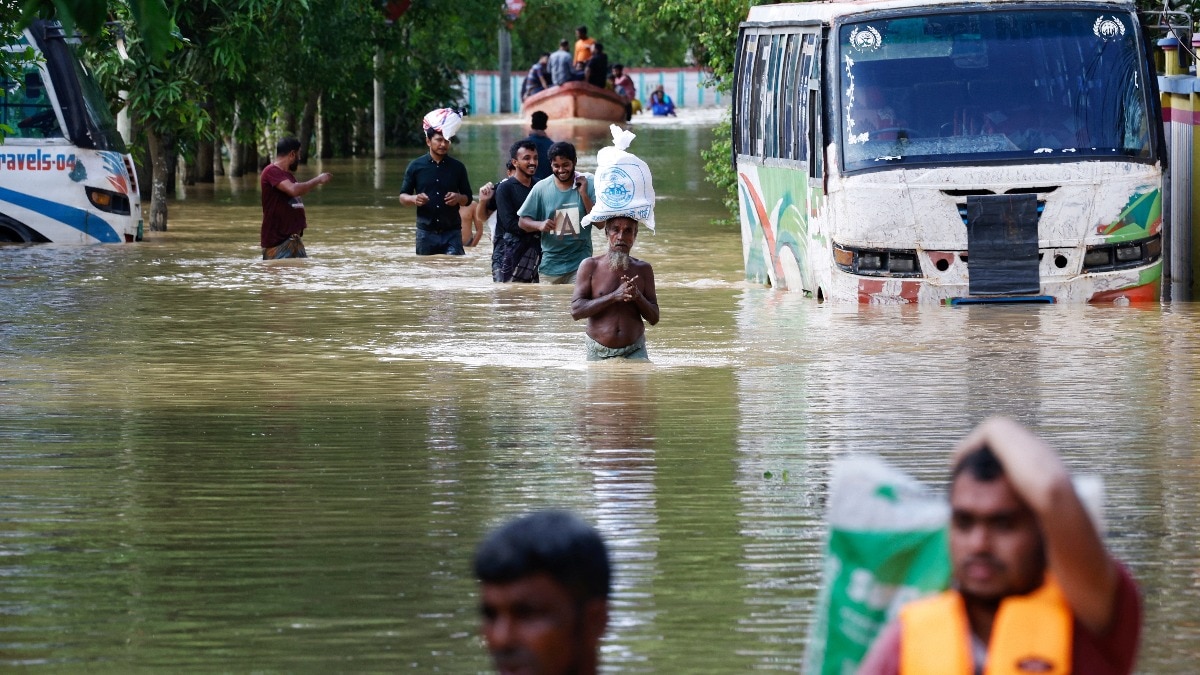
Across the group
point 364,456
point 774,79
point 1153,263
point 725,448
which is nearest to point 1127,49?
point 1153,263

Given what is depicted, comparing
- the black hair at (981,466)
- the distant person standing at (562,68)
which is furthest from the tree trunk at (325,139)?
the black hair at (981,466)

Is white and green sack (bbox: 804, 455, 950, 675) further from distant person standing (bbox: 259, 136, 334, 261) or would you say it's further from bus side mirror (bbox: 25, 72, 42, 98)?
bus side mirror (bbox: 25, 72, 42, 98)

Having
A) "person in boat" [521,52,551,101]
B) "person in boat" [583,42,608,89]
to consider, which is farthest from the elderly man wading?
"person in boat" [521,52,551,101]

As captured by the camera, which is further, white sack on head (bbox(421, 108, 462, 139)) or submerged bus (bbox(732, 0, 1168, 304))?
white sack on head (bbox(421, 108, 462, 139))

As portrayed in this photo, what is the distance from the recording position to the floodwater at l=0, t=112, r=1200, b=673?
231 inches

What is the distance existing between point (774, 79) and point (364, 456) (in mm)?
9111

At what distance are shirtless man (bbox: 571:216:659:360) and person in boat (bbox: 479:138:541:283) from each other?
4.62 meters

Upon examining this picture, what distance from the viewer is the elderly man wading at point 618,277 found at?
35.7 feet

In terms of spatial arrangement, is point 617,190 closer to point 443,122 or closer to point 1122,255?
point 1122,255

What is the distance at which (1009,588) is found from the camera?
3080 mm

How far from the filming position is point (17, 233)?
2080 centimetres

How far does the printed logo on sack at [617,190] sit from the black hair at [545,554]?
808cm

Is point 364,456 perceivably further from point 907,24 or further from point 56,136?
point 56,136

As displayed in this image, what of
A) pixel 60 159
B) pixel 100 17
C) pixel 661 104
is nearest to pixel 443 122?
pixel 60 159
